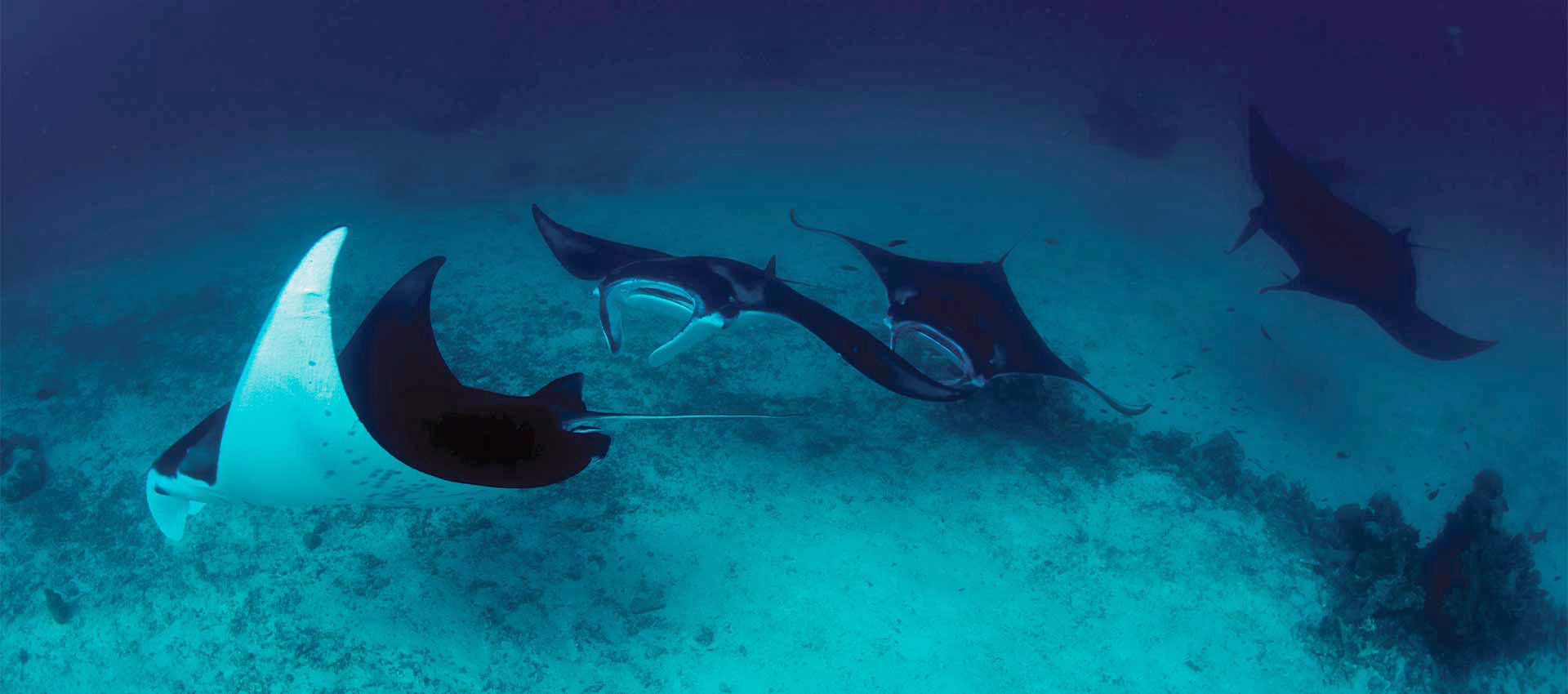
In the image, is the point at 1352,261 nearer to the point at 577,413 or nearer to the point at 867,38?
the point at 577,413

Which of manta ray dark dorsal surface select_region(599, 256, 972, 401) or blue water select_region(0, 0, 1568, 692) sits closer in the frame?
blue water select_region(0, 0, 1568, 692)

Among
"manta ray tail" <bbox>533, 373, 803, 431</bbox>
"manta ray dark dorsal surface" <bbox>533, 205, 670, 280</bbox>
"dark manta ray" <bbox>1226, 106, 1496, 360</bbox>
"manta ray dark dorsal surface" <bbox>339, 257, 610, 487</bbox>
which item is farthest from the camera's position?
"dark manta ray" <bbox>1226, 106, 1496, 360</bbox>

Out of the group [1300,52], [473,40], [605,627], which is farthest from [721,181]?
[1300,52]

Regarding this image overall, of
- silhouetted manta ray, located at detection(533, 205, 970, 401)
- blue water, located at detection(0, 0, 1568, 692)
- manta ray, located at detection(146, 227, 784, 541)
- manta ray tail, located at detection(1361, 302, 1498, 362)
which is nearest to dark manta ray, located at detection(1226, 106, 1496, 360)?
manta ray tail, located at detection(1361, 302, 1498, 362)

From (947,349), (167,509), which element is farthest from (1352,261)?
(167,509)

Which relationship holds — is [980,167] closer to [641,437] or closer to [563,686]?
[641,437]

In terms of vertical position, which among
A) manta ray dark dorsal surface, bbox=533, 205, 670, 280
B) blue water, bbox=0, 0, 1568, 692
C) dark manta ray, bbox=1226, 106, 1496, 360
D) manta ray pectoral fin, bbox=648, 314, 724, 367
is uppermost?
manta ray dark dorsal surface, bbox=533, 205, 670, 280

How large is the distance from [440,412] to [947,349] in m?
2.97

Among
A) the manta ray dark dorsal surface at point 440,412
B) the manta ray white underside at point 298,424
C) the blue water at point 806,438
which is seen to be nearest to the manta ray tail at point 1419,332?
the blue water at point 806,438

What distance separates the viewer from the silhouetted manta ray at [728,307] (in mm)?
3648

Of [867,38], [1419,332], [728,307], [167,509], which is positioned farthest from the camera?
[867,38]

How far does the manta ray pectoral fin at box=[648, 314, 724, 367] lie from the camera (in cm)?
385

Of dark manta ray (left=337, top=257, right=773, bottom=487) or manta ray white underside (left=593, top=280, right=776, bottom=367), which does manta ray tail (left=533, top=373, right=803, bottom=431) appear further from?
manta ray white underside (left=593, top=280, right=776, bottom=367)

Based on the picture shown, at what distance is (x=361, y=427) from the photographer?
7.25ft
